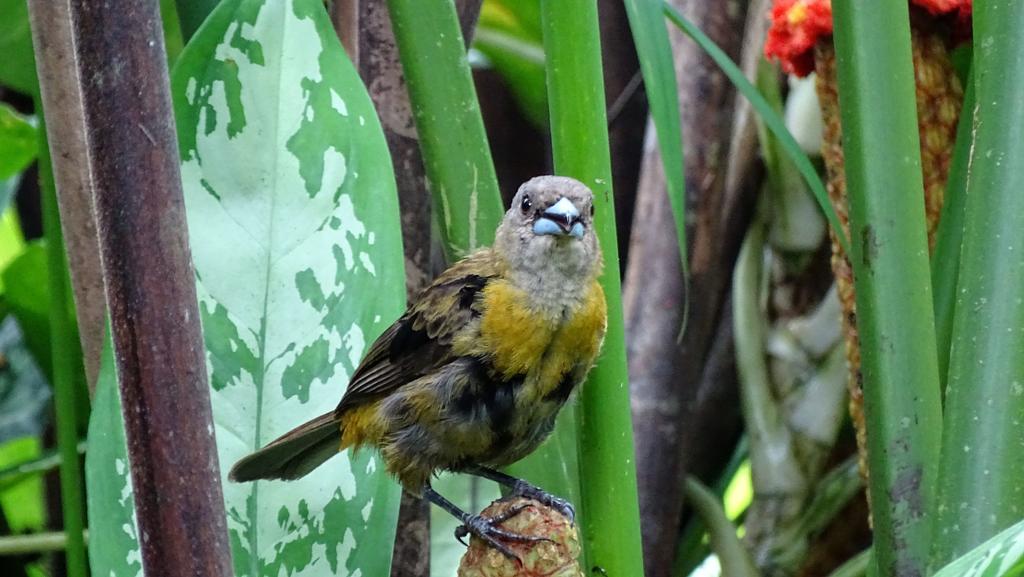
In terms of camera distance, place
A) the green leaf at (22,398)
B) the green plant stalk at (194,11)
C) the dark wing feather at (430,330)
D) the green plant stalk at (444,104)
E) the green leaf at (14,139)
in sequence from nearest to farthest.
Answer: the green plant stalk at (444,104) < the green plant stalk at (194,11) < the dark wing feather at (430,330) < the green leaf at (14,139) < the green leaf at (22,398)

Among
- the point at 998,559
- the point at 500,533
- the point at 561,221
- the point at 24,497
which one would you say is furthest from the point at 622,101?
the point at 998,559

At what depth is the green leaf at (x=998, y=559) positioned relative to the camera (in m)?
0.51

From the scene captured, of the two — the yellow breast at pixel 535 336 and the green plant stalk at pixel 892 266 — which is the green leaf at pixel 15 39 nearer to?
the yellow breast at pixel 535 336

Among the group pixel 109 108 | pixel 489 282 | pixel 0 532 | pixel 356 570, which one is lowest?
pixel 0 532

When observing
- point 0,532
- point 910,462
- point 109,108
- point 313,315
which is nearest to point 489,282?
point 313,315

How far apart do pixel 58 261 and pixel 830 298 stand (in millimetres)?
883

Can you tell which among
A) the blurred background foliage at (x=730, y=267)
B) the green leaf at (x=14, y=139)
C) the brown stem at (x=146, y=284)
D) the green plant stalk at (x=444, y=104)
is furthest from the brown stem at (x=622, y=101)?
the brown stem at (x=146, y=284)

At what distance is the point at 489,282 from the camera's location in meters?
1.18

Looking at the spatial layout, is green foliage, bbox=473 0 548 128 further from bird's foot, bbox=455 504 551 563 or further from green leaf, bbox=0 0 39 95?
bird's foot, bbox=455 504 551 563

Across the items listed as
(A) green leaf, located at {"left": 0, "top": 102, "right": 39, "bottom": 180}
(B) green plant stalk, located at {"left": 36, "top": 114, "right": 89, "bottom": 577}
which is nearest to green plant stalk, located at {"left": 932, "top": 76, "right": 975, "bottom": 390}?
(B) green plant stalk, located at {"left": 36, "top": 114, "right": 89, "bottom": 577}

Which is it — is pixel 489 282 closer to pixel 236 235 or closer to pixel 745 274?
pixel 236 235

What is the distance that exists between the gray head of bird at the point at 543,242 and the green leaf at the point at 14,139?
0.69 m

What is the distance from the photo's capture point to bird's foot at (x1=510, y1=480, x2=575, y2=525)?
2.64 ft

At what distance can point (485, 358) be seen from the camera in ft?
3.75
